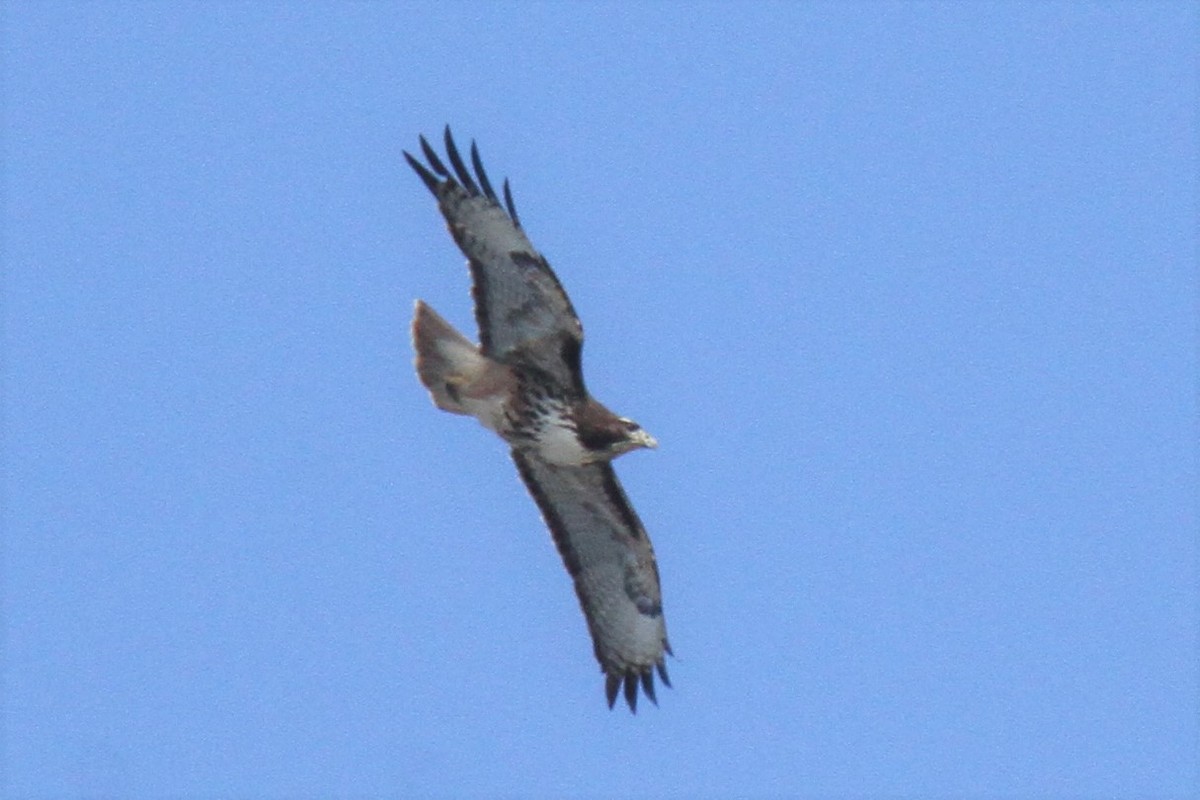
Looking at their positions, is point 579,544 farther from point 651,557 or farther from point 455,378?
point 455,378

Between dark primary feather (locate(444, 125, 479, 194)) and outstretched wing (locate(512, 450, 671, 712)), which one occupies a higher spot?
dark primary feather (locate(444, 125, 479, 194))

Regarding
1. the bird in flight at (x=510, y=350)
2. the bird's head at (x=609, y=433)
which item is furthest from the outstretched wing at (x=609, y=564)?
the bird's head at (x=609, y=433)

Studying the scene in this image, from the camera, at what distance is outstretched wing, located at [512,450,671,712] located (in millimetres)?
16797

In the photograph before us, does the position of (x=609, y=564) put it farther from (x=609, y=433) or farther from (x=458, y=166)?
(x=458, y=166)

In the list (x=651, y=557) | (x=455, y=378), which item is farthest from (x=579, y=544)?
(x=455, y=378)

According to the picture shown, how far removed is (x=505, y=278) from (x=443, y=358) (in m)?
0.63

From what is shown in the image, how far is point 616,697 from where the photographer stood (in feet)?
56.2

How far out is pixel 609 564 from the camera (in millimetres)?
16969

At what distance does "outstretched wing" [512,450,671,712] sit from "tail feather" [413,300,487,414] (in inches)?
37.8

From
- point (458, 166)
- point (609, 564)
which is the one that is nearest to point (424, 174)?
point (458, 166)

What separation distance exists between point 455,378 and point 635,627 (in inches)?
81.8

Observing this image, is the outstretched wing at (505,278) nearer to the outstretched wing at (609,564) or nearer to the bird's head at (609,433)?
the bird's head at (609,433)

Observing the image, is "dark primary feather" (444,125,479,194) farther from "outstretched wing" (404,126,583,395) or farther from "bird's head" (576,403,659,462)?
"bird's head" (576,403,659,462)

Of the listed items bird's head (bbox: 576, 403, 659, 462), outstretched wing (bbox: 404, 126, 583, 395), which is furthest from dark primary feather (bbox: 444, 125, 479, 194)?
bird's head (bbox: 576, 403, 659, 462)
